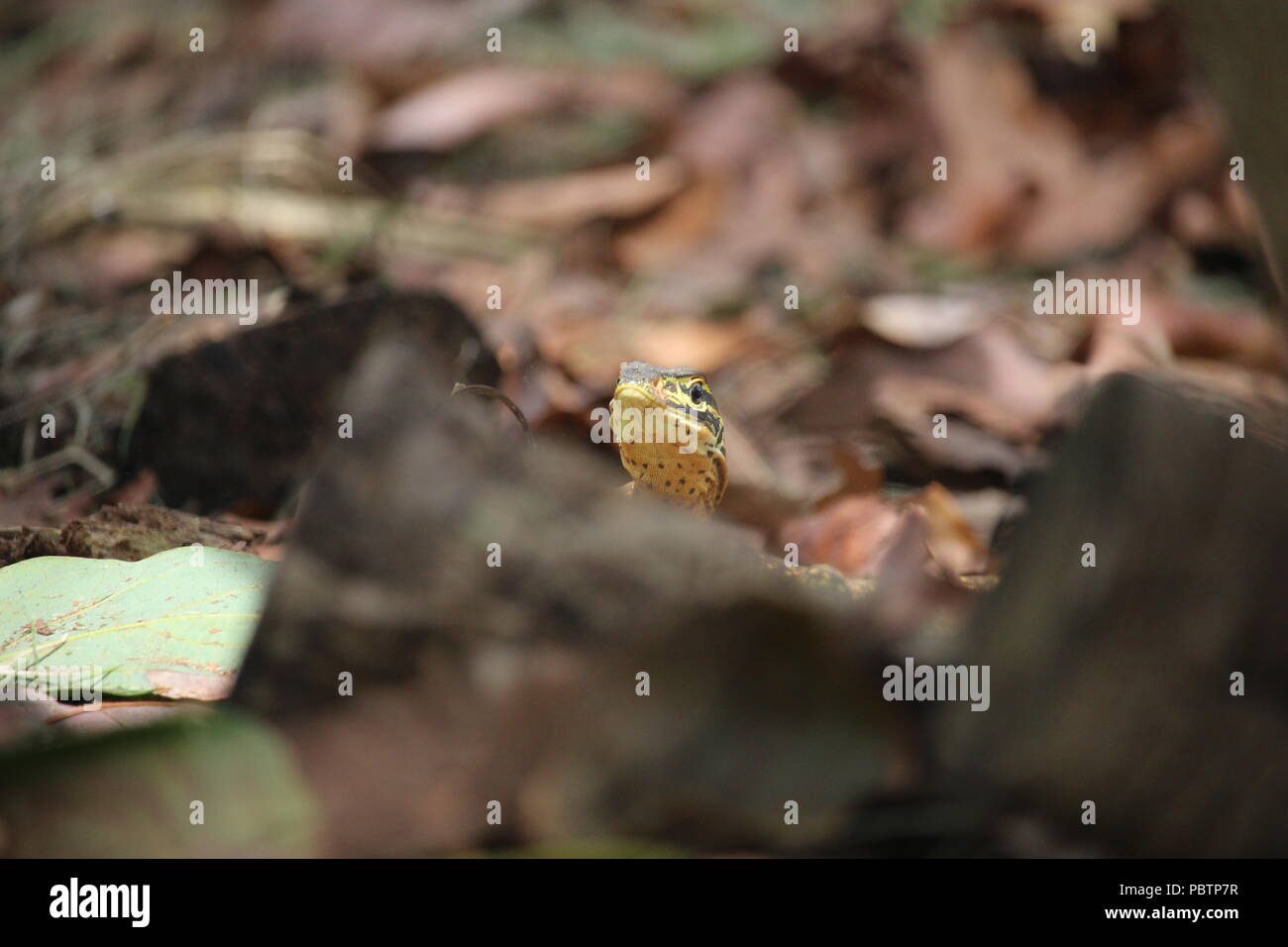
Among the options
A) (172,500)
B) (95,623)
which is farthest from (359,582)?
(172,500)

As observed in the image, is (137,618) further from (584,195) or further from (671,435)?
(584,195)

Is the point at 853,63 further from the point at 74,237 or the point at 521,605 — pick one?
the point at 521,605

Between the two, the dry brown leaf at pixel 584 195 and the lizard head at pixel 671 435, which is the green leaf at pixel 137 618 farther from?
the dry brown leaf at pixel 584 195

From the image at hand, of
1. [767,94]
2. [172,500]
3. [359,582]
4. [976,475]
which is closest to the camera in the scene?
[359,582]

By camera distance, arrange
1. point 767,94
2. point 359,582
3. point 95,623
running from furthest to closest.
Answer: point 767,94, point 95,623, point 359,582

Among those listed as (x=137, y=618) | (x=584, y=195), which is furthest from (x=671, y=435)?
(x=584, y=195)

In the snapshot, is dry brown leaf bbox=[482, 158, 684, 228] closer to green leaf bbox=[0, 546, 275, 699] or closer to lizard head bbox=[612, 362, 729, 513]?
lizard head bbox=[612, 362, 729, 513]

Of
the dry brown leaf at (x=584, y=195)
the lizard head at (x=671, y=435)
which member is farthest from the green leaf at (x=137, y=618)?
the dry brown leaf at (x=584, y=195)
